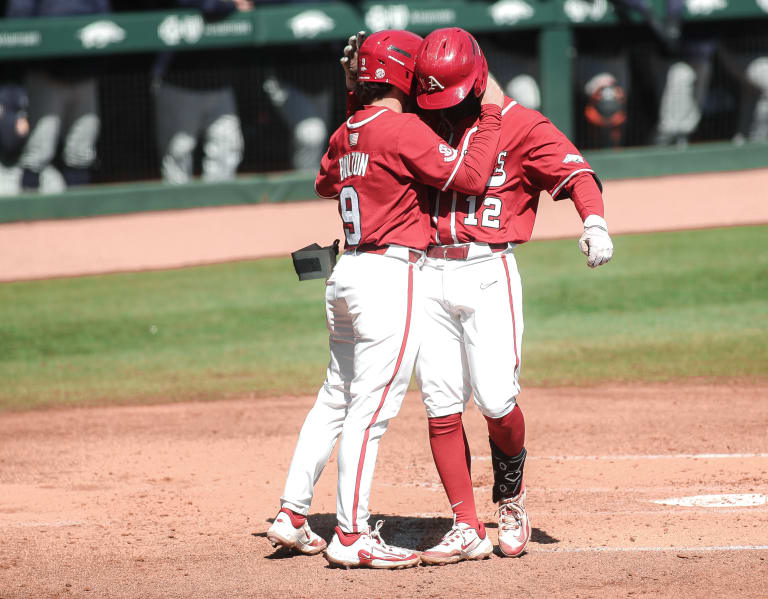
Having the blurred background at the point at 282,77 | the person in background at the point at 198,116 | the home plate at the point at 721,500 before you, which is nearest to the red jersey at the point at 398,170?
the home plate at the point at 721,500

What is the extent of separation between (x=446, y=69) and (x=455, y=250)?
638 mm

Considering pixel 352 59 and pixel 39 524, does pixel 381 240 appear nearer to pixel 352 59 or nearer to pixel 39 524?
pixel 352 59

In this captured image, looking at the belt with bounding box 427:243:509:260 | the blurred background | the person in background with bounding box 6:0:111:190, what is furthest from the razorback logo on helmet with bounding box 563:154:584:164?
the person in background with bounding box 6:0:111:190

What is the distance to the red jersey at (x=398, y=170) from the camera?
12.0 feet

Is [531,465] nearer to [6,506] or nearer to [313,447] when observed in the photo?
[313,447]

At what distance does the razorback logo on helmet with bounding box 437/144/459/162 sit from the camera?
3.66 m

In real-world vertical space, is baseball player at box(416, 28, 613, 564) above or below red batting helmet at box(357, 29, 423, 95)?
below

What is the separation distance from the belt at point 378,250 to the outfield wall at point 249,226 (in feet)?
25.0

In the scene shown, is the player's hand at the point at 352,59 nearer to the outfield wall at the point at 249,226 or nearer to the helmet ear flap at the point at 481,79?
the helmet ear flap at the point at 481,79

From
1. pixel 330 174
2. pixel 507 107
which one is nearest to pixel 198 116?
pixel 330 174

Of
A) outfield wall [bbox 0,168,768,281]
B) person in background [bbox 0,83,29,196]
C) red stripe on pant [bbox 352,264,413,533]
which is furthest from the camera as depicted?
person in background [bbox 0,83,29,196]

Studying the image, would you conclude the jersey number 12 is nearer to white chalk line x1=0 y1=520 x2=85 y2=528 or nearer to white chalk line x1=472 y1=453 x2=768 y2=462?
white chalk line x1=472 y1=453 x2=768 y2=462

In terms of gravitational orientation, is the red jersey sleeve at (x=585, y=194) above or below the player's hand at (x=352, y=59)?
below

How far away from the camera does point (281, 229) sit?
38.1 feet
